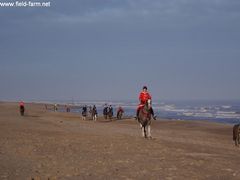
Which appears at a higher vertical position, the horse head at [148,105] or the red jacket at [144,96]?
the red jacket at [144,96]

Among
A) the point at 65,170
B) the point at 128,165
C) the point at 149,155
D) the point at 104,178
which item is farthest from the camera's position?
the point at 149,155

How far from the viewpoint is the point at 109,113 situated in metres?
54.4

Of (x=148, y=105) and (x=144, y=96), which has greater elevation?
(x=144, y=96)

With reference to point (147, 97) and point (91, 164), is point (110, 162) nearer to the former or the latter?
point (91, 164)

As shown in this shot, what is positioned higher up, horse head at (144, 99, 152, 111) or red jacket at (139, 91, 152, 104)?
red jacket at (139, 91, 152, 104)

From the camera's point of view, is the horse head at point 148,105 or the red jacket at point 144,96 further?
the horse head at point 148,105

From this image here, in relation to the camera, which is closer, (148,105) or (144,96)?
(144,96)

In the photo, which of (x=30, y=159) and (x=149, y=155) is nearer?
(x=30, y=159)

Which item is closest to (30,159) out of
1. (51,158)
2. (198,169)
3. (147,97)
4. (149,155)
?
(51,158)

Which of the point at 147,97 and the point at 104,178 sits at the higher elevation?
the point at 147,97

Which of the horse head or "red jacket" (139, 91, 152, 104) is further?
the horse head

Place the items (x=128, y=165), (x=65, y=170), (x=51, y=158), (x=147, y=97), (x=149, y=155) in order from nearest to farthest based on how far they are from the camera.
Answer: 1. (x=65, y=170)
2. (x=128, y=165)
3. (x=51, y=158)
4. (x=149, y=155)
5. (x=147, y=97)

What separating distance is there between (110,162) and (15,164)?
2.73 meters

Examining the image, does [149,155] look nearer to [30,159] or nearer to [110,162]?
[110,162]
